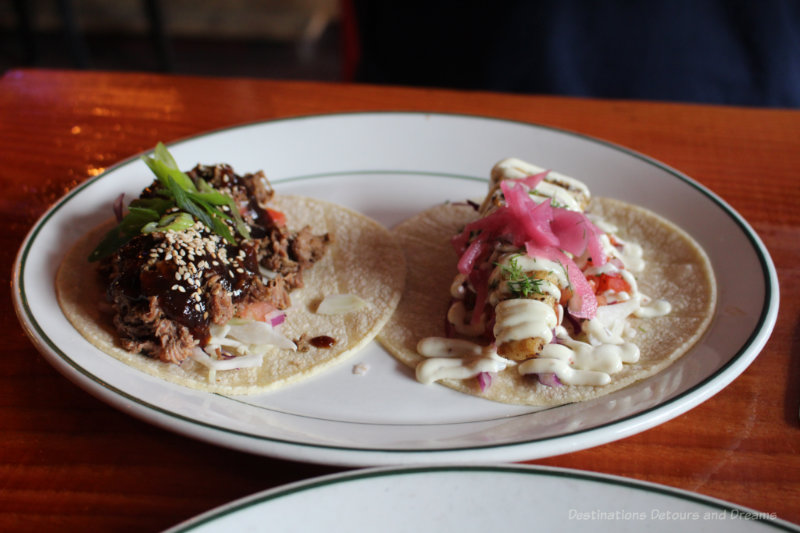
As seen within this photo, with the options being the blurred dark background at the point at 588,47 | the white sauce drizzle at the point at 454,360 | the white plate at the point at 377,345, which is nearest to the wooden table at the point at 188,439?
the white plate at the point at 377,345

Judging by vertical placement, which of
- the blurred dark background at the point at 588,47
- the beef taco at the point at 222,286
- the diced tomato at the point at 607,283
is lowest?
the beef taco at the point at 222,286

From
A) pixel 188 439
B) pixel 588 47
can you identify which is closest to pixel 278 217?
pixel 188 439

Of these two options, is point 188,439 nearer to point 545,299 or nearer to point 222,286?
point 222,286

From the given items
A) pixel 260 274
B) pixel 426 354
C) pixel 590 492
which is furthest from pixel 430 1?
pixel 590 492

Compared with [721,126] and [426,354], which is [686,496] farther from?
[721,126]

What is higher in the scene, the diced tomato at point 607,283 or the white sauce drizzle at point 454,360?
the diced tomato at point 607,283

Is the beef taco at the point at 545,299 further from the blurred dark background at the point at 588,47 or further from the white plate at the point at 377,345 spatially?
the blurred dark background at the point at 588,47
